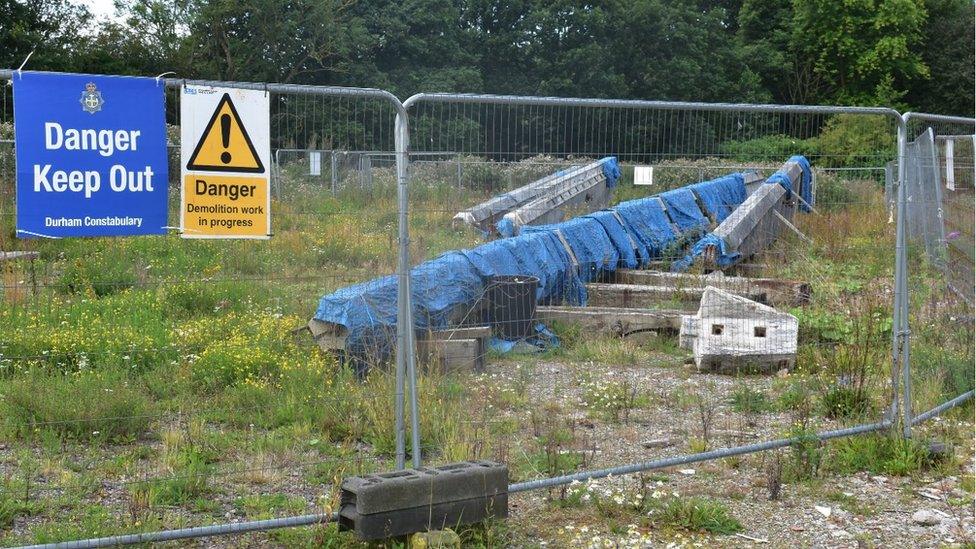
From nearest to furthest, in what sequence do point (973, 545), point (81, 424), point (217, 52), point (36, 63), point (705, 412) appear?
1. point (973, 545)
2. point (81, 424)
3. point (705, 412)
4. point (36, 63)
5. point (217, 52)

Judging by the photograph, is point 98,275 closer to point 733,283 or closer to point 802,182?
point 733,283

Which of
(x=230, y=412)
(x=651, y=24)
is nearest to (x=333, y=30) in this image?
(x=651, y=24)

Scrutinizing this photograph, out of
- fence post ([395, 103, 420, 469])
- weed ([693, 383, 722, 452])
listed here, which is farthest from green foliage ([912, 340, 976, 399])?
fence post ([395, 103, 420, 469])

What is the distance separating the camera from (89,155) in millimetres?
4512

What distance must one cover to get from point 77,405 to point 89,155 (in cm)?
207

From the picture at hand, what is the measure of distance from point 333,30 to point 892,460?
36.5 metres

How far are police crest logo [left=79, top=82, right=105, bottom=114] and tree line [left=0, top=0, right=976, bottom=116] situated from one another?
34.6 m

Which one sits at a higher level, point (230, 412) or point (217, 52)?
point (217, 52)

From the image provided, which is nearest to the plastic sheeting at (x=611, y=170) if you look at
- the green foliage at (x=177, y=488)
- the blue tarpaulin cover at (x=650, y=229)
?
the blue tarpaulin cover at (x=650, y=229)

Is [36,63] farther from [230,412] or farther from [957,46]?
[957,46]

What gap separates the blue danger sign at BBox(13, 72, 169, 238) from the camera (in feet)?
14.4

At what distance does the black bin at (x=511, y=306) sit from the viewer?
7.56 m

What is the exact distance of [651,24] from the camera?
49469mm

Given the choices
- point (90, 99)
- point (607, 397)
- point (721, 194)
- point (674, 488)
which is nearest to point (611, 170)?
point (607, 397)
